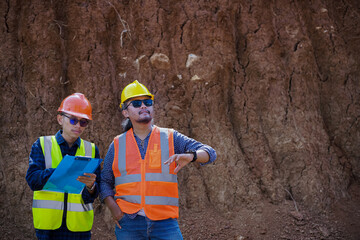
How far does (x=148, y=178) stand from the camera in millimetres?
3139

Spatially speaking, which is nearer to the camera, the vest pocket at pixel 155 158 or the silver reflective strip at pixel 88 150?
the vest pocket at pixel 155 158

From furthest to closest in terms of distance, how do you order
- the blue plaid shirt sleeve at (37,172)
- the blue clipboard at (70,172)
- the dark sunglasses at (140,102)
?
the dark sunglasses at (140,102), the blue plaid shirt sleeve at (37,172), the blue clipboard at (70,172)

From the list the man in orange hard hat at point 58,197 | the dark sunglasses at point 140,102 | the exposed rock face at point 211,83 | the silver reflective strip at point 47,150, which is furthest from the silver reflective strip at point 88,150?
the exposed rock face at point 211,83

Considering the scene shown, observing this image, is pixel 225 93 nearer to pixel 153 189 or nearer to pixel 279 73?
pixel 279 73

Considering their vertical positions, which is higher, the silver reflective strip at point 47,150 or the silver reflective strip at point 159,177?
the silver reflective strip at point 47,150

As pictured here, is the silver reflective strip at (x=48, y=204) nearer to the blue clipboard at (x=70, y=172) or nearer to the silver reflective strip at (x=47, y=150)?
the blue clipboard at (x=70, y=172)

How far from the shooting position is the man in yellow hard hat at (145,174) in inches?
118

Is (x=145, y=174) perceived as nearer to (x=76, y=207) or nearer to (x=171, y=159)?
(x=171, y=159)

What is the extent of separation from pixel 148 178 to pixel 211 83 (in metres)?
2.95

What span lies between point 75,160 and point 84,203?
655 millimetres

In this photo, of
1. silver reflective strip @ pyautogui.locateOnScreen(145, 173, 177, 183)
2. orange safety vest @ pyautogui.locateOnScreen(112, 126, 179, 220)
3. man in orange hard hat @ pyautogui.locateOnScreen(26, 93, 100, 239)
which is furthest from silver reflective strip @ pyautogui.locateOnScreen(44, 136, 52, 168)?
silver reflective strip @ pyautogui.locateOnScreen(145, 173, 177, 183)

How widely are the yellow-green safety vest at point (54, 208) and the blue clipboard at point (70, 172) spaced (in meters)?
0.20

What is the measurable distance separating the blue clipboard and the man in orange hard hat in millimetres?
60

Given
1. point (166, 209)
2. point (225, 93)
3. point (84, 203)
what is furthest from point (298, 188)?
point (84, 203)
